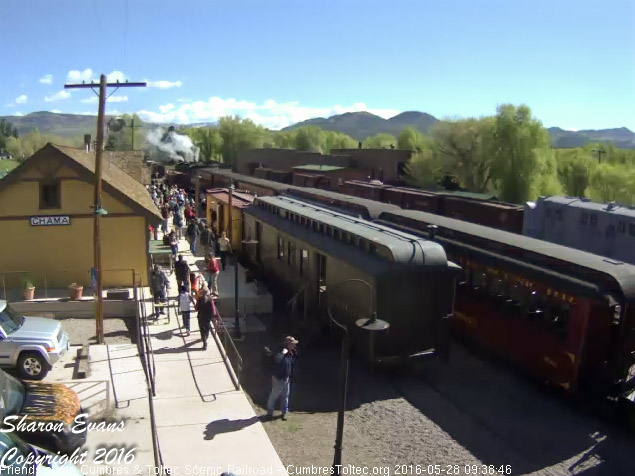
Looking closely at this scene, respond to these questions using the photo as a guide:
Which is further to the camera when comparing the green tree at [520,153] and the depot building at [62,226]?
the green tree at [520,153]

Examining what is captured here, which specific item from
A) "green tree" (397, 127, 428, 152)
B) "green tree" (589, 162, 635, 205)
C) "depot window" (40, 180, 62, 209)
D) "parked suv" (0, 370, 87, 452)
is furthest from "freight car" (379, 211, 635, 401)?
"green tree" (397, 127, 428, 152)

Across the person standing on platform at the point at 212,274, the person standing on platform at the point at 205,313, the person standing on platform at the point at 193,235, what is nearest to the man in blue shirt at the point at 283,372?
the person standing on platform at the point at 205,313

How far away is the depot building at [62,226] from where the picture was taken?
1762 centimetres

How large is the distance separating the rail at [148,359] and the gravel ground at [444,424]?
1.86 m

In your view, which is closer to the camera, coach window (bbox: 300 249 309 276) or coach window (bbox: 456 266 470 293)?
coach window (bbox: 456 266 470 293)

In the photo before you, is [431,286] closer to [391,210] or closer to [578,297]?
[578,297]

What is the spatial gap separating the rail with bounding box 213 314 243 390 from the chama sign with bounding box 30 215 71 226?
614 centimetres

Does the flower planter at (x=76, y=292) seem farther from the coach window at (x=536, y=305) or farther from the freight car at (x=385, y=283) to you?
the coach window at (x=536, y=305)

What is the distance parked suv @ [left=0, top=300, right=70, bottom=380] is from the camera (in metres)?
11.5

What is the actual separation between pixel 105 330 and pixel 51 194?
17.1 ft

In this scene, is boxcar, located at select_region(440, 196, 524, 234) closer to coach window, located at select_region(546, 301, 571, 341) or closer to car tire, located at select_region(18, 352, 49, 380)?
coach window, located at select_region(546, 301, 571, 341)

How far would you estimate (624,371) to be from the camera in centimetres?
1046

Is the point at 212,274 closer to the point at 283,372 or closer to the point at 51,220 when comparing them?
the point at 51,220

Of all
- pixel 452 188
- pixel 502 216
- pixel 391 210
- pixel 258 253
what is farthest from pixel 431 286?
pixel 452 188
